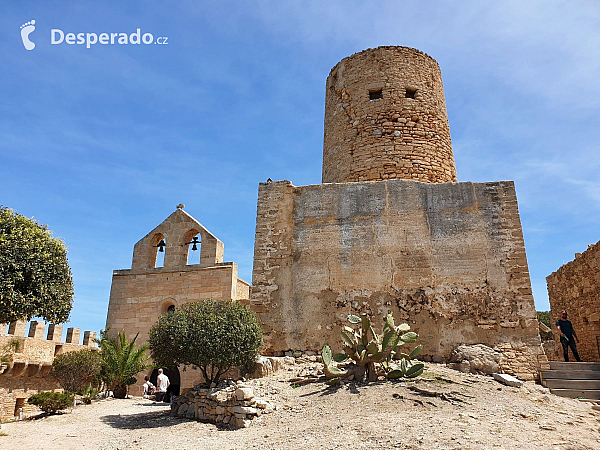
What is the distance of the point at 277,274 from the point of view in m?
10.2

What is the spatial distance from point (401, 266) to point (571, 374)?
3737 mm

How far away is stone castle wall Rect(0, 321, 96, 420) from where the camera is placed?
1434cm

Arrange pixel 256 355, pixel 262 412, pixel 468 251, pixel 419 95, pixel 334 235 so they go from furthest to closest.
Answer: pixel 419 95 → pixel 334 235 → pixel 468 251 → pixel 256 355 → pixel 262 412

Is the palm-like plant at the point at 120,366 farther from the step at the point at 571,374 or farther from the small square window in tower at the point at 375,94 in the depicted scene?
the step at the point at 571,374

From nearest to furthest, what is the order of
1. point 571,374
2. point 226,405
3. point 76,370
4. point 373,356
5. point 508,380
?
1. point 226,405
2. point 373,356
3. point 508,380
4. point 571,374
5. point 76,370

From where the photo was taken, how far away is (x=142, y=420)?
8.92m

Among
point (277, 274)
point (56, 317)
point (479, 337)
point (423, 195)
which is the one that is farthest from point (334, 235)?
point (56, 317)

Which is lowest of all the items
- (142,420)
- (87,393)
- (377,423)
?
(142,420)

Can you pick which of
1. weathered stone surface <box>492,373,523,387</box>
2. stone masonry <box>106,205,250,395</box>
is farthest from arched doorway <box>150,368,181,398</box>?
weathered stone surface <box>492,373,523,387</box>

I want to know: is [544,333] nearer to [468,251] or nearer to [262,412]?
[468,251]

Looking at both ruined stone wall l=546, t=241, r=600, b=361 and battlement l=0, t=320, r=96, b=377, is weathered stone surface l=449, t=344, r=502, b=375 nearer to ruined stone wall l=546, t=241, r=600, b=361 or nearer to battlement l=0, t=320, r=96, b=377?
ruined stone wall l=546, t=241, r=600, b=361

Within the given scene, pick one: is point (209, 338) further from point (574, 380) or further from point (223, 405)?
point (574, 380)

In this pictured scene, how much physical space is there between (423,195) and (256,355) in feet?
16.6

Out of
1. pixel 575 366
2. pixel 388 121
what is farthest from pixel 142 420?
pixel 388 121
